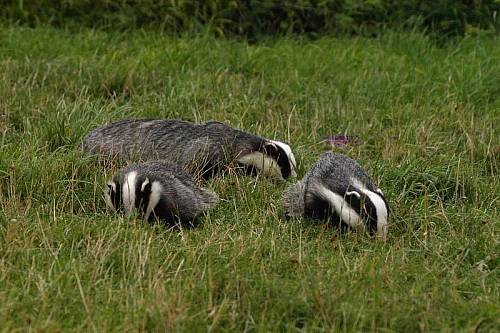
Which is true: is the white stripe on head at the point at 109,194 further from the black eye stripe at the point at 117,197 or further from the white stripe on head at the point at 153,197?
the white stripe on head at the point at 153,197

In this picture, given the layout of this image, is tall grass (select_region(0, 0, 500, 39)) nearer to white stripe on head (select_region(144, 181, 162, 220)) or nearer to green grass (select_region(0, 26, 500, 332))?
green grass (select_region(0, 26, 500, 332))

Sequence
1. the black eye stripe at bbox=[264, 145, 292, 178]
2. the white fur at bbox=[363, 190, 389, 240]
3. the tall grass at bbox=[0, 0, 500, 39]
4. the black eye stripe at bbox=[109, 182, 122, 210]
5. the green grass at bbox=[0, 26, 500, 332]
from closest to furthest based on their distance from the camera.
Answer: the green grass at bbox=[0, 26, 500, 332] < the white fur at bbox=[363, 190, 389, 240] < the black eye stripe at bbox=[109, 182, 122, 210] < the black eye stripe at bbox=[264, 145, 292, 178] < the tall grass at bbox=[0, 0, 500, 39]

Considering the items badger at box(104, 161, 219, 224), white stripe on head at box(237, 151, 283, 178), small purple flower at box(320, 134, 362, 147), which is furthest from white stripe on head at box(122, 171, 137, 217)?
small purple flower at box(320, 134, 362, 147)

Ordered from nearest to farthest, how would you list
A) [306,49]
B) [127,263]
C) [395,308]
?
[395,308] → [127,263] → [306,49]

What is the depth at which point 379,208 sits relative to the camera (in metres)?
5.48

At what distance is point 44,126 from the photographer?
22.1 feet

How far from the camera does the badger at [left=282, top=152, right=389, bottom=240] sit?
5473 millimetres

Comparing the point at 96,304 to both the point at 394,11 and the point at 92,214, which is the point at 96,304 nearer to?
the point at 92,214

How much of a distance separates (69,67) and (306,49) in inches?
84.5

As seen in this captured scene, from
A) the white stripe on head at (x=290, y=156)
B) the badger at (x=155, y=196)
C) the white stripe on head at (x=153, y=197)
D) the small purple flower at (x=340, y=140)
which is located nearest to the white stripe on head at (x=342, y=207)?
the badger at (x=155, y=196)

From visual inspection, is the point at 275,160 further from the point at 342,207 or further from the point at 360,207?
the point at 360,207

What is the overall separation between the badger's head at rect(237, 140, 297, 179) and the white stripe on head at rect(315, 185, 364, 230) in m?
0.72

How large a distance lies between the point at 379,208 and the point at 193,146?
5.34 ft

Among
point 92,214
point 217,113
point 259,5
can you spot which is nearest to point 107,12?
point 259,5
